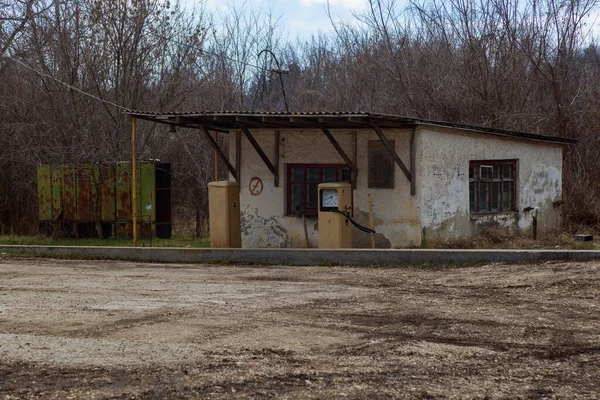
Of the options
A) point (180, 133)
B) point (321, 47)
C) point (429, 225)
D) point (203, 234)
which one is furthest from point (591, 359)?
point (321, 47)

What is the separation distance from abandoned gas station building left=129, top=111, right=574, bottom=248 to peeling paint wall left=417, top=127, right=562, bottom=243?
0.03 m

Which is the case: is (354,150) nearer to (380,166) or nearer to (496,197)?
(380,166)

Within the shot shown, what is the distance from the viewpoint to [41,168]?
2366cm

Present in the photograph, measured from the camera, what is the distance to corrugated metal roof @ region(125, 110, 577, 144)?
1530 cm

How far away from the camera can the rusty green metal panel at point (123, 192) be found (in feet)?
73.6

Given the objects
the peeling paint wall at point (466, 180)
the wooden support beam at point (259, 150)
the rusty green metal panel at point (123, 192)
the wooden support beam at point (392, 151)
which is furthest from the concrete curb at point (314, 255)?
the rusty green metal panel at point (123, 192)

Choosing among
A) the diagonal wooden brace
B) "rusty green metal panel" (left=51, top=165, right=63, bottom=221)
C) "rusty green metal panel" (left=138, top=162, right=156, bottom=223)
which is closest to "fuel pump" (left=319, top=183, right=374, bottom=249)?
the diagonal wooden brace

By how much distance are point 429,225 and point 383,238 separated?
1.00 m

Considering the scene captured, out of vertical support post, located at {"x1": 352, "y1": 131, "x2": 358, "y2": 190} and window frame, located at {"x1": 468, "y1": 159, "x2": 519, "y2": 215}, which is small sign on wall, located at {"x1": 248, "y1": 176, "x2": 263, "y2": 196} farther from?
window frame, located at {"x1": 468, "y1": 159, "x2": 519, "y2": 215}

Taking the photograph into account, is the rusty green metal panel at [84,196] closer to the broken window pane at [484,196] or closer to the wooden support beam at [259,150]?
the wooden support beam at [259,150]

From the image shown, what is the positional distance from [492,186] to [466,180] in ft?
4.03

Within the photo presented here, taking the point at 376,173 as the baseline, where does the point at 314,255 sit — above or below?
below

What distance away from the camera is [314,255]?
15.3m

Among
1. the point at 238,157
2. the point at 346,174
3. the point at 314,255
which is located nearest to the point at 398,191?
the point at 346,174
